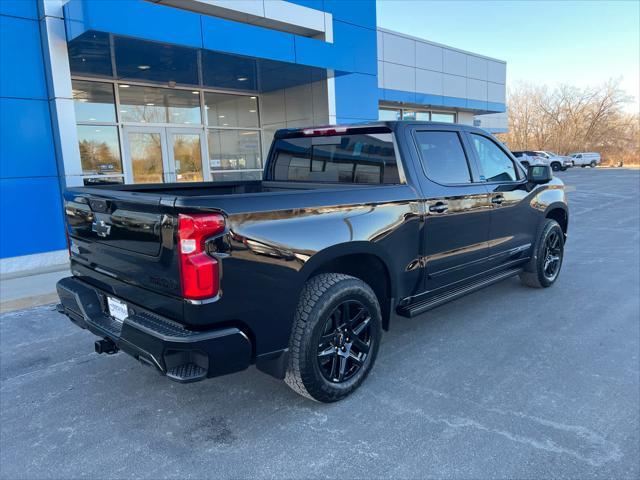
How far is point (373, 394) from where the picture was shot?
3.40 m

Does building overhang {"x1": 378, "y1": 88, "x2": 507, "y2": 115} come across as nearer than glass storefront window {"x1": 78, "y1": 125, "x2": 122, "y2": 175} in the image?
No

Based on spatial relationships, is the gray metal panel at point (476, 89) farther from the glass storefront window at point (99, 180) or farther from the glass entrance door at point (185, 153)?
the glass storefront window at point (99, 180)

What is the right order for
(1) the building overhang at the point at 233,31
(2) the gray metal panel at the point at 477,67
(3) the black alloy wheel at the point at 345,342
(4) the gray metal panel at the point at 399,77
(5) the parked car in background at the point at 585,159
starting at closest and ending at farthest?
(3) the black alloy wheel at the point at 345,342, (1) the building overhang at the point at 233,31, (4) the gray metal panel at the point at 399,77, (2) the gray metal panel at the point at 477,67, (5) the parked car in background at the point at 585,159

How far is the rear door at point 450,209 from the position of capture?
397 cm

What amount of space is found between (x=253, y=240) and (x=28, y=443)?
6.33ft

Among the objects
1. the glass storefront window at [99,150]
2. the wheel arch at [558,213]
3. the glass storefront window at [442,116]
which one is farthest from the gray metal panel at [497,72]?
the wheel arch at [558,213]

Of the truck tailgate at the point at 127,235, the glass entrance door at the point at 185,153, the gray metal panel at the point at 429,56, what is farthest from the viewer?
the gray metal panel at the point at 429,56

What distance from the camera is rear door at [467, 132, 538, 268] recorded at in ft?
15.5

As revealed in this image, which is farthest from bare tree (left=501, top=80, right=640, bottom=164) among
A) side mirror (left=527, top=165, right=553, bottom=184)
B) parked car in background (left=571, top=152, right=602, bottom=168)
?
side mirror (left=527, top=165, right=553, bottom=184)

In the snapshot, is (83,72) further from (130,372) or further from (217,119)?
(130,372)

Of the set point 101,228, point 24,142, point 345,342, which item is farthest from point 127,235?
A: point 24,142

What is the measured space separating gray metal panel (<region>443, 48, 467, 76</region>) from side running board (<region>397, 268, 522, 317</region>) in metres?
18.4

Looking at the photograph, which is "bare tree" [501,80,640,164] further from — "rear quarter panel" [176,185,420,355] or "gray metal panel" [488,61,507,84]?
"rear quarter panel" [176,185,420,355]

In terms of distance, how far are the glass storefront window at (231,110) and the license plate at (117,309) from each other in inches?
409
